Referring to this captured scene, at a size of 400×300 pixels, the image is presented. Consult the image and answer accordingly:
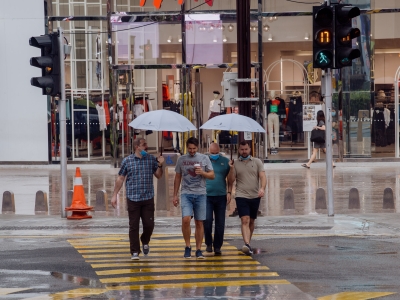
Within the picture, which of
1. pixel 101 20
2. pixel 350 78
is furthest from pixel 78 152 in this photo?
pixel 350 78

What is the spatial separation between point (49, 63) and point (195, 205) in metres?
5.74

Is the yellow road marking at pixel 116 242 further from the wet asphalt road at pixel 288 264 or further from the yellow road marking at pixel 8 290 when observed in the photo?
the yellow road marking at pixel 8 290

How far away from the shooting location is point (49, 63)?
17.2 meters

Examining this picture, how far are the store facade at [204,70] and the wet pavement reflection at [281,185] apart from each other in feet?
2.95

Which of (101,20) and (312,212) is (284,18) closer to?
(101,20)

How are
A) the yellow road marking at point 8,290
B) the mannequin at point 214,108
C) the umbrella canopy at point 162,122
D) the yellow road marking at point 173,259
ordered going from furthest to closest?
the mannequin at point 214,108 < the umbrella canopy at point 162,122 < the yellow road marking at point 173,259 < the yellow road marking at point 8,290

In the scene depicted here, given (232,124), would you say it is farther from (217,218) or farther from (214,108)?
(214,108)

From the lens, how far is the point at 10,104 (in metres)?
29.1

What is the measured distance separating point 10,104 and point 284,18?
8.92 metres

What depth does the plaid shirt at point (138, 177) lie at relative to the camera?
1281 cm

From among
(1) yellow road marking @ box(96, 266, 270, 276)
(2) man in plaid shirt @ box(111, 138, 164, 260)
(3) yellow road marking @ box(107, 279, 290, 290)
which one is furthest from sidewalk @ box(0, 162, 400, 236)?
(3) yellow road marking @ box(107, 279, 290, 290)

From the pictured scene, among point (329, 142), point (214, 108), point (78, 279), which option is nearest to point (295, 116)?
point (214, 108)

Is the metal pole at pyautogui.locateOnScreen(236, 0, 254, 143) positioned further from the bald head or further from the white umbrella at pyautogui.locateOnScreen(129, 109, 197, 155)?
the bald head

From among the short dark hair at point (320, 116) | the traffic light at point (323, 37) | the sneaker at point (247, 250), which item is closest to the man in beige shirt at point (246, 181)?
the sneaker at point (247, 250)
